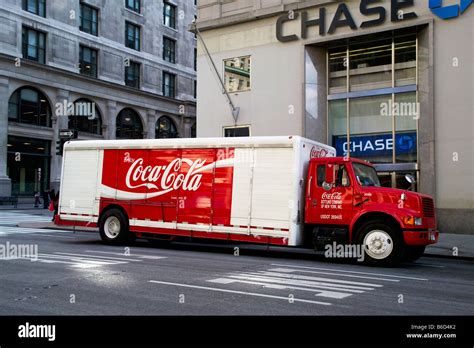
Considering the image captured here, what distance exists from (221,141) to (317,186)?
9.59 feet

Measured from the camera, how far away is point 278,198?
43.0ft

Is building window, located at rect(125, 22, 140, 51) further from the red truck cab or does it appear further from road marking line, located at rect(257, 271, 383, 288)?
road marking line, located at rect(257, 271, 383, 288)

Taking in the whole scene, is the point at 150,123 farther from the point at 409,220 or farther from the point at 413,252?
the point at 409,220

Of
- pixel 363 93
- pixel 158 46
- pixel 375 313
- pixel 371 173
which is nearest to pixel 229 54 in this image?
pixel 363 93

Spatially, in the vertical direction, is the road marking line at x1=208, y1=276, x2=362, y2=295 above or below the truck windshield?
below

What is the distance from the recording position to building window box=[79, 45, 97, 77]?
47156mm

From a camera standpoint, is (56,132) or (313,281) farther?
(56,132)

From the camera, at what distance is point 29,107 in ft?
140

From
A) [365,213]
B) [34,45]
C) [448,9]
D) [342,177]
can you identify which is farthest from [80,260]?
[34,45]

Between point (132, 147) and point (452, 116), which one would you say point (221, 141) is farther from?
point (452, 116)

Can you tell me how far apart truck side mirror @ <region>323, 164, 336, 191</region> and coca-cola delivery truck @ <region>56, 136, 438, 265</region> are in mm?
24

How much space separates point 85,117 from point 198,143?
118 ft

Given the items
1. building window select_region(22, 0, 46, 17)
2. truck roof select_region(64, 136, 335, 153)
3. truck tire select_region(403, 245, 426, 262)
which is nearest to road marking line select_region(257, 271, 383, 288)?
truck tire select_region(403, 245, 426, 262)
